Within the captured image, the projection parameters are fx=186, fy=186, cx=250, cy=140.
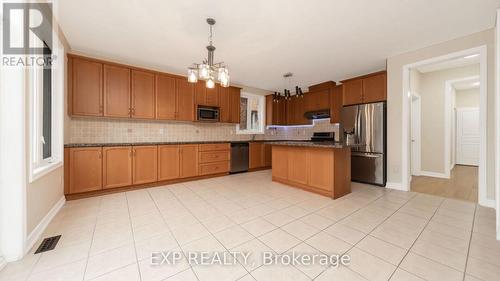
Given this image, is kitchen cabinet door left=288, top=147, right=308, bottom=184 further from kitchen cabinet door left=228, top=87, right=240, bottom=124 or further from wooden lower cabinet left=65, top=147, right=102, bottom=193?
wooden lower cabinet left=65, top=147, right=102, bottom=193

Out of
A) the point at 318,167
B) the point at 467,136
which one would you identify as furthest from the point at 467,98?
the point at 318,167

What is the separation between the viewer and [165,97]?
4.09 meters

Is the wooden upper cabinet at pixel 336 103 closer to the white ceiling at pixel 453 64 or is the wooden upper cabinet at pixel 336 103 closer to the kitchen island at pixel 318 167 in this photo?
the white ceiling at pixel 453 64

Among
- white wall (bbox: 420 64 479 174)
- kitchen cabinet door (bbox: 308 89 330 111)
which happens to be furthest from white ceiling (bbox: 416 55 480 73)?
kitchen cabinet door (bbox: 308 89 330 111)

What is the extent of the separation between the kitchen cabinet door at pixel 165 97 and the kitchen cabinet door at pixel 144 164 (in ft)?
2.55

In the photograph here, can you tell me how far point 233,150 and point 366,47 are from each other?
3567 mm

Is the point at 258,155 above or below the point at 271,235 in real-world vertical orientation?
above

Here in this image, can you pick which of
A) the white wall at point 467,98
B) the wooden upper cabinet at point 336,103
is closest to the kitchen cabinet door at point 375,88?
the wooden upper cabinet at point 336,103

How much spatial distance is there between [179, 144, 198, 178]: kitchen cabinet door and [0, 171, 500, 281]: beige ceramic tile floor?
0.93 metres

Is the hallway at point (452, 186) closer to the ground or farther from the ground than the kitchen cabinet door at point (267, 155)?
closer to the ground

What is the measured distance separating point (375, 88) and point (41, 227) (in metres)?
5.64

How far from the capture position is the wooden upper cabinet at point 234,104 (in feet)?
17.0

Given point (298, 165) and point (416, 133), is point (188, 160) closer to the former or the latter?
point (298, 165)

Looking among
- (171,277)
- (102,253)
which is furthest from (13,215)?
(171,277)
